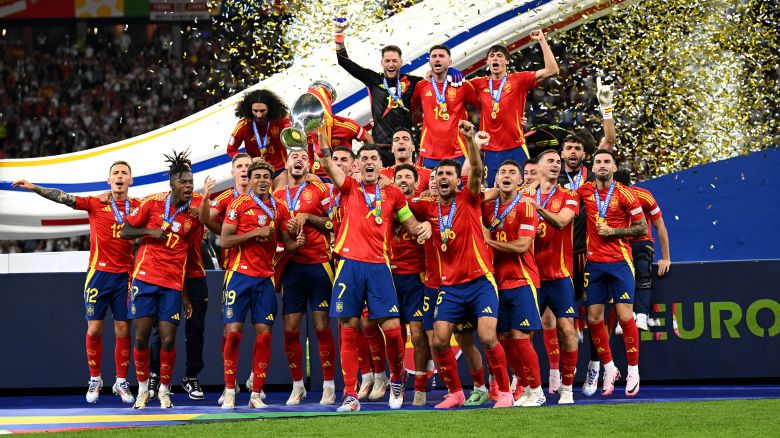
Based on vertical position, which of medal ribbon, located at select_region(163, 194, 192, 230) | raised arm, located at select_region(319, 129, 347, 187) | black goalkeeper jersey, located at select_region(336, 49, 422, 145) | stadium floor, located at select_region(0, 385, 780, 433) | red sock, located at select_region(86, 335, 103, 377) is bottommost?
stadium floor, located at select_region(0, 385, 780, 433)

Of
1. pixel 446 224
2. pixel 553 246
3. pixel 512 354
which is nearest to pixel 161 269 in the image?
pixel 446 224

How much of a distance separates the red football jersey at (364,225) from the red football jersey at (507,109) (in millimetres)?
2283

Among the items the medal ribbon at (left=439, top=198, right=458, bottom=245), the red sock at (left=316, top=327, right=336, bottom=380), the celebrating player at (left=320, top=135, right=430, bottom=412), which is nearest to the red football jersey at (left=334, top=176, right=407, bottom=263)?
the celebrating player at (left=320, top=135, right=430, bottom=412)

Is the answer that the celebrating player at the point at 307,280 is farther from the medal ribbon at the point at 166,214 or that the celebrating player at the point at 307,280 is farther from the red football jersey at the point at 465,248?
the red football jersey at the point at 465,248

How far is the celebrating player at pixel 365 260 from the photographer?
8.57 m

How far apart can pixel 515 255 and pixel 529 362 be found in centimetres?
80

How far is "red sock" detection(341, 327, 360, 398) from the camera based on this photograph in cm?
856

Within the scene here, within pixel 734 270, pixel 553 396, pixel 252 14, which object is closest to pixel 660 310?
pixel 734 270

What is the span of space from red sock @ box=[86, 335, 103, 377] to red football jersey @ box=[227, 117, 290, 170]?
211 centimetres

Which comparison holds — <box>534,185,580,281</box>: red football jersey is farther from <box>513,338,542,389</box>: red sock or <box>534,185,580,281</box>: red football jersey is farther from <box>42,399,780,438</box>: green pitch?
<box>42,399,780,438</box>: green pitch

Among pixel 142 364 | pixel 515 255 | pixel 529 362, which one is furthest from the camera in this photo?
pixel 142 364

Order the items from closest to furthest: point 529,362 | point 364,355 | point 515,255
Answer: point 529,362, point 515,255, point 364,355

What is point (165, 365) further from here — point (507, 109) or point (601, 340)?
point (507, 109)

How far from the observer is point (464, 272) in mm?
8422
